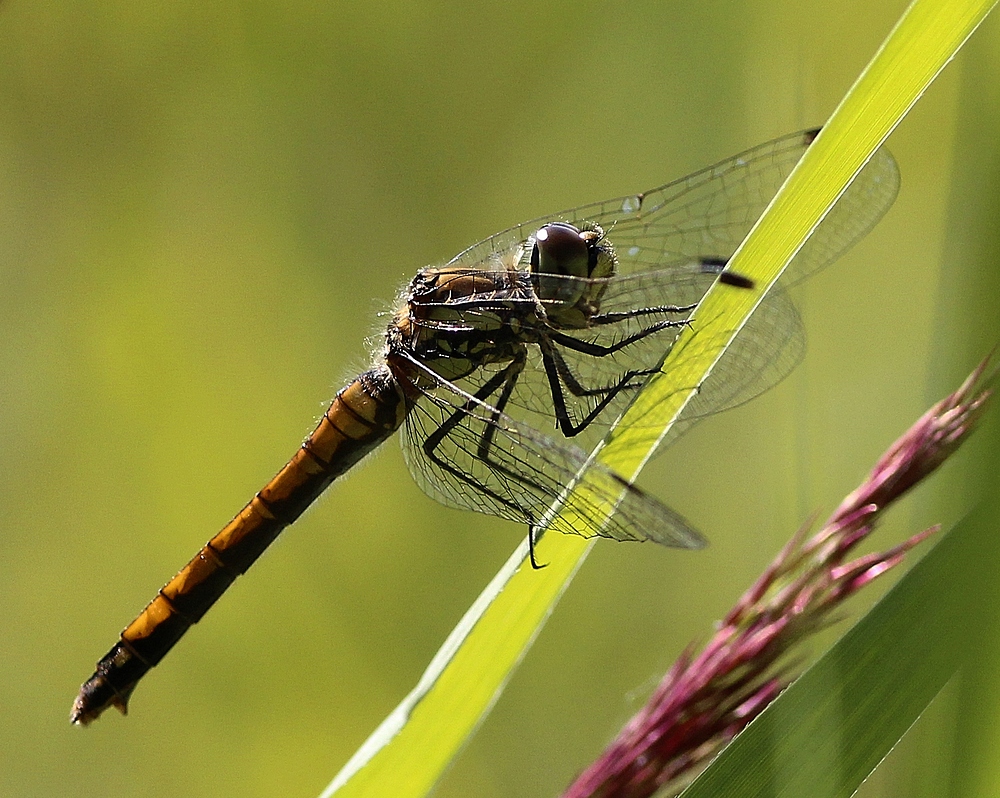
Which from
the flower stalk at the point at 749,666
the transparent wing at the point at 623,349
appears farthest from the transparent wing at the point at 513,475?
the flower stalk at the point at 749,666

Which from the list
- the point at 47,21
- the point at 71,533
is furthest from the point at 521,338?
the point at 47,21

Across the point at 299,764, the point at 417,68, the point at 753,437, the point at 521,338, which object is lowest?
the point at 299,764

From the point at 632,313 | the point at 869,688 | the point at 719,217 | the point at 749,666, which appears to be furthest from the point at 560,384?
the point at 869,688

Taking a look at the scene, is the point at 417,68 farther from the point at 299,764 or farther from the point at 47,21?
the point at 299,764

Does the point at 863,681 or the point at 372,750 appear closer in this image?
the point at 863,681

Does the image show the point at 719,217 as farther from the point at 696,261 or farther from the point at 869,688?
the point at 869,688
